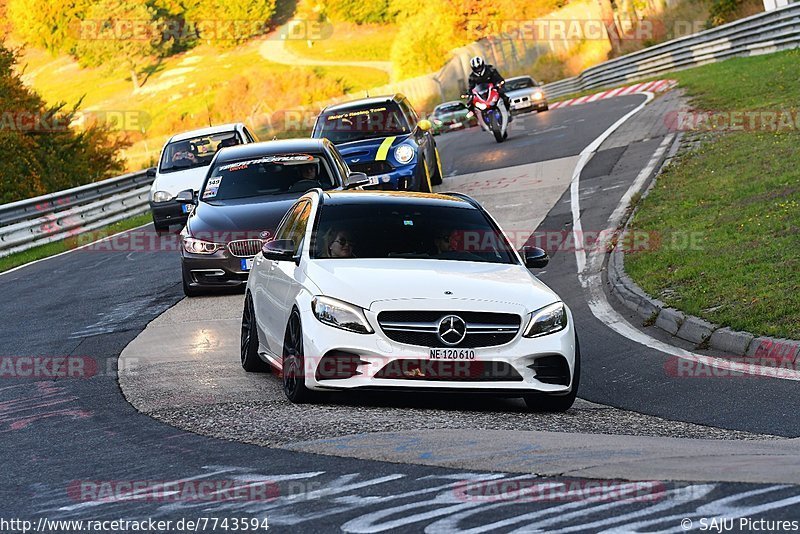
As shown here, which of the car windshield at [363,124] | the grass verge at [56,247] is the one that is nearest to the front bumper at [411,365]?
the car windshield at [363,124]

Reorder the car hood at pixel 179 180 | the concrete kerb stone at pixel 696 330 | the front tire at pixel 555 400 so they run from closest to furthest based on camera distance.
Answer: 1. the front tire at pixel 555 400
2. the concrete kerb stone at pixel 696 330
3. the car hood at pixel 179 180

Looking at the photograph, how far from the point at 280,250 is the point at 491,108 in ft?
74.1

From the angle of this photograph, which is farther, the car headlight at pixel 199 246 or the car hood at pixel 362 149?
the car hood at pixel 362 149

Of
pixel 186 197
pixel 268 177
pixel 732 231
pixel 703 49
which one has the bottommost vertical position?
pixel 703 49

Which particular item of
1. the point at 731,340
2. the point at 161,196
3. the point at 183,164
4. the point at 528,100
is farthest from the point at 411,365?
the point at 528,100

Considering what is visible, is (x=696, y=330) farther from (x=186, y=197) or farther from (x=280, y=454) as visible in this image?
(x=186, y=197)

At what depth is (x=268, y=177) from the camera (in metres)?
16.7

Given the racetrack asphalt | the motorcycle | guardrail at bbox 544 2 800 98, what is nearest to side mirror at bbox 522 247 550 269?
the racetrack asphalt

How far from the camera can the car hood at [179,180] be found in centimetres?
2447

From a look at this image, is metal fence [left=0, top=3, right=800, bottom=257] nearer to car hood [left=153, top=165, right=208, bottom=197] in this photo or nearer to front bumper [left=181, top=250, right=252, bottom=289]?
car hood [left=153, top=165, right=208, bottom=197]

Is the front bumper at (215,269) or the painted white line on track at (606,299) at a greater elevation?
the front bumper at (215,269)

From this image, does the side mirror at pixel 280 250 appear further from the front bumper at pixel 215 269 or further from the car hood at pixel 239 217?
the front bumper at pixel 215 269

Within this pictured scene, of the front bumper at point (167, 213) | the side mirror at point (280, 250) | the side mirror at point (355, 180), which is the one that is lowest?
the front bumper at point (167, 213)

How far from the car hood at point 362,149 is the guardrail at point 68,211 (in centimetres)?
747
